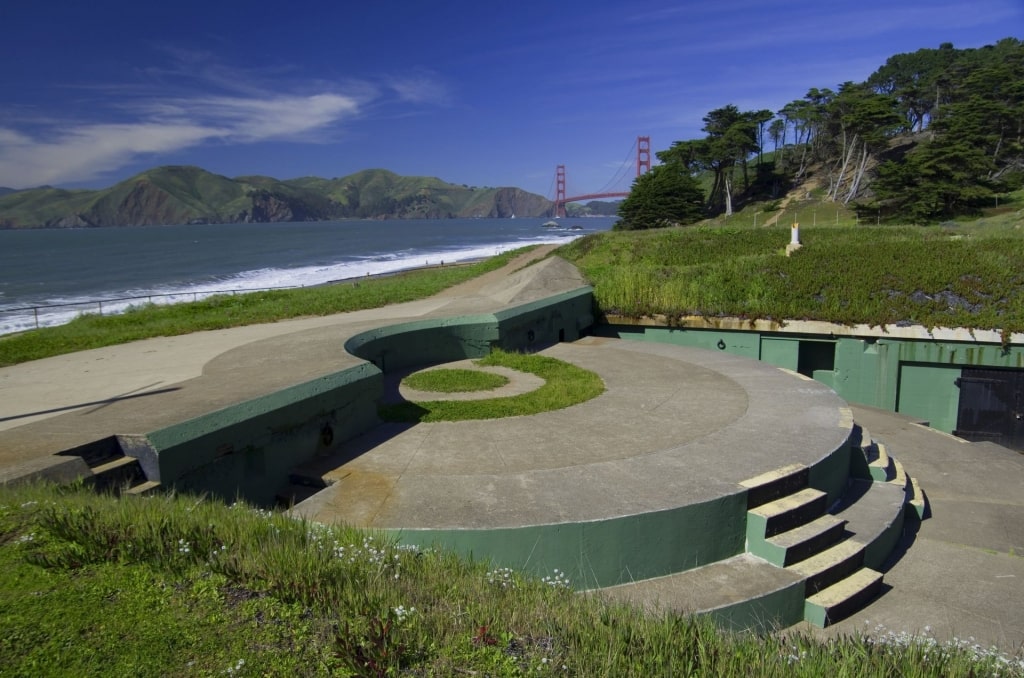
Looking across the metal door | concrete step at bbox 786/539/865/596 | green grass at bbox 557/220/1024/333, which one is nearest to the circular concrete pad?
concrete step at bbox 786/539/865/596

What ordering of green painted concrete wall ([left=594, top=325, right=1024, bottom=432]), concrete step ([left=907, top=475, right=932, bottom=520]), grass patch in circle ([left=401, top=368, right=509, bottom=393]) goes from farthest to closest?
green painted concrete wall ([left=594, top=325, right=1024, bottom=432]) → grass patch in circle ([left=401, top=368, right=509, bottom=393]) → concrete step ([left=907, top=475, right=932, bottom=520])

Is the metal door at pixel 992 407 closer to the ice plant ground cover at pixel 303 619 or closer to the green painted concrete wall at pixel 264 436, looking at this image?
the ice plant ground cover at pixel 303 619

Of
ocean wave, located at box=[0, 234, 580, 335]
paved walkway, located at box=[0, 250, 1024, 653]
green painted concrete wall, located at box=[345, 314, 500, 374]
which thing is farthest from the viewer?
ocean wave, located at box=[0, 234, 580, 335]

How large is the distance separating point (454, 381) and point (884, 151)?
198 ft

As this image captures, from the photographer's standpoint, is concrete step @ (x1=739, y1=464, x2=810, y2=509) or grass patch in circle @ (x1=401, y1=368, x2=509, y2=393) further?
grass patch in circle @ (x1=401, y1=368, x2=509, y2=393)

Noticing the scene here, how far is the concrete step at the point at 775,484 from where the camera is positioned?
5.17m

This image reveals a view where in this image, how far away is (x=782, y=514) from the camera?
5.13m

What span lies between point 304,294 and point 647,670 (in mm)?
15097

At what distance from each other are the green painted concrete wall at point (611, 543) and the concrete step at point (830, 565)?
1.92 ft

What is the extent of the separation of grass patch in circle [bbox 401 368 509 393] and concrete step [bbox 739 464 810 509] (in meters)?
3.99

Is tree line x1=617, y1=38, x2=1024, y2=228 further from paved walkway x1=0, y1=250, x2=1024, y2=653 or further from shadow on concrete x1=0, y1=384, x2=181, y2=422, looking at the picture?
shadow on concrete x1=0, y1=384, x2=181, y2=422

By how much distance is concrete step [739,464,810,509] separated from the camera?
17.0 ft

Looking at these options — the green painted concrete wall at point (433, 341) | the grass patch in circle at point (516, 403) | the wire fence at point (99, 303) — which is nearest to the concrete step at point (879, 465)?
the grass patch in circle at point (516, 403)

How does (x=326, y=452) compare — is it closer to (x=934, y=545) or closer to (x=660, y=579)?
(x=660, y=579)
